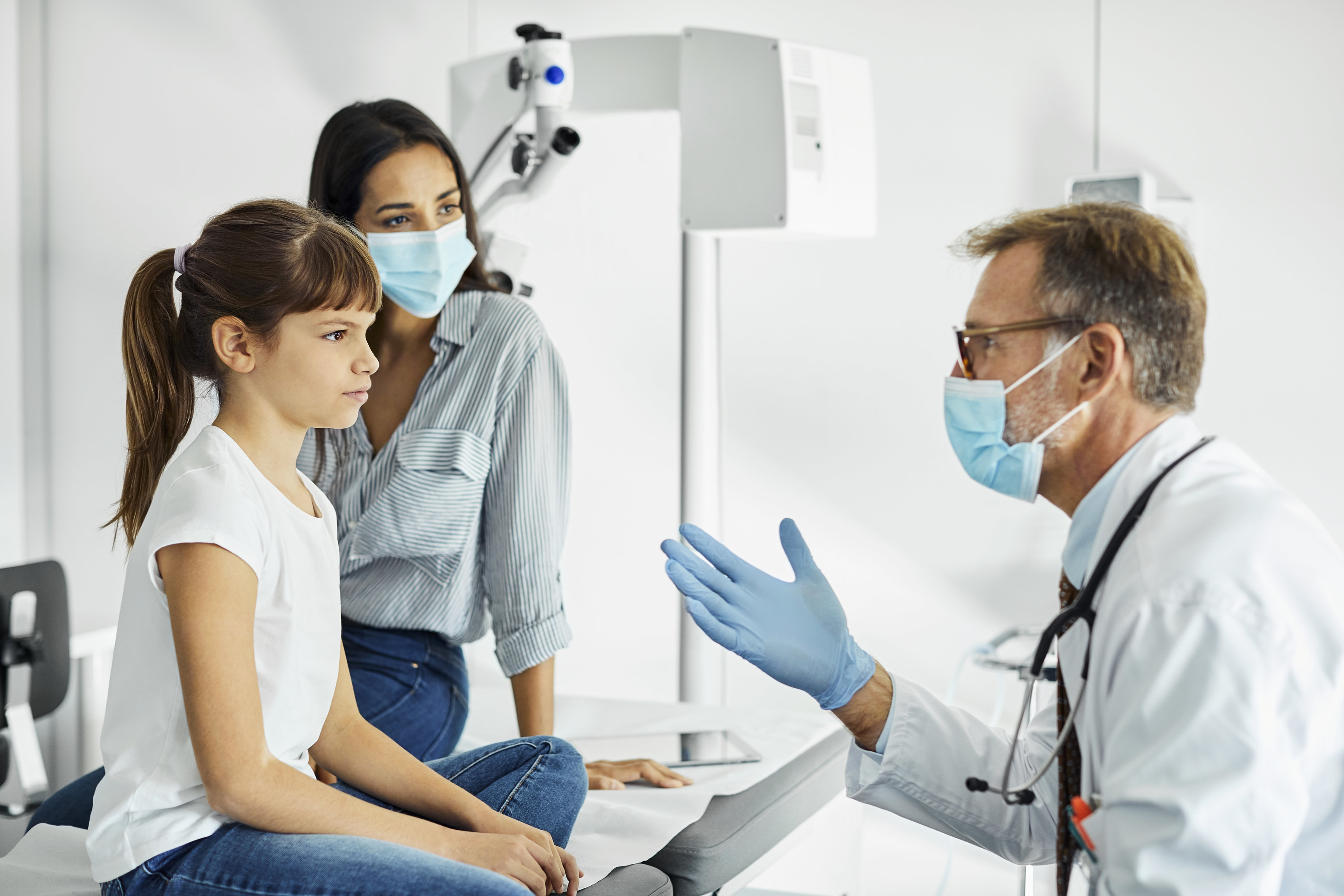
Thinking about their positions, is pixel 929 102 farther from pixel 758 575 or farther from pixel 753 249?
pixel 758 575

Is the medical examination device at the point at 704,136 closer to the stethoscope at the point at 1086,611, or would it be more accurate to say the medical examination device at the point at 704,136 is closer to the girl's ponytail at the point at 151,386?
the girl's ponytail at the point at 151,386

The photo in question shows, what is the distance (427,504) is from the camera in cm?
164

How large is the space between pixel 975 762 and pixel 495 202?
1443mm

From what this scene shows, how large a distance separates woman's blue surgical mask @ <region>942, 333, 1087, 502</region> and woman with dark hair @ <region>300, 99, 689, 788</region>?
2.24ft

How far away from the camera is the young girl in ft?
3.43

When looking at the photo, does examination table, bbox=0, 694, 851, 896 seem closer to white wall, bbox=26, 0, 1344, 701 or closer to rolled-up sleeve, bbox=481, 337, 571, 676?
rolled-up sleeve, bbox=481, 337, 571, 676

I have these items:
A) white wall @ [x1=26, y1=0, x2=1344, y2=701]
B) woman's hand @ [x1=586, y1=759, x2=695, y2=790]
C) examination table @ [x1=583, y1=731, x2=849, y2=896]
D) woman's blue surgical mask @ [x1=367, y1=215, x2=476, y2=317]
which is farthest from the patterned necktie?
white wall @ [x1=26, y1=0, x2=1344, y2=701]

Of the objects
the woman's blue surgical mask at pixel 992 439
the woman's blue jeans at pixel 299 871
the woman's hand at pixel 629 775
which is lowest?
the woman's hand at pixel 629 775

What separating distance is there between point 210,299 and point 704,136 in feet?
3.82

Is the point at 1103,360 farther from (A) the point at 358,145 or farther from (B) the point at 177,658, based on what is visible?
(A) the point at 358,145

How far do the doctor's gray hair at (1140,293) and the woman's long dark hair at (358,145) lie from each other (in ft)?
3.17

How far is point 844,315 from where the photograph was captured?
3.00 meters

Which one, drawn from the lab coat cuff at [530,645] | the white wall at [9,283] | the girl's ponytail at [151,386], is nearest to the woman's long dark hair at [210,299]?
the girl's ponytail at [151,386]

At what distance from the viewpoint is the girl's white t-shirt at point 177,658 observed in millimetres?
1051
